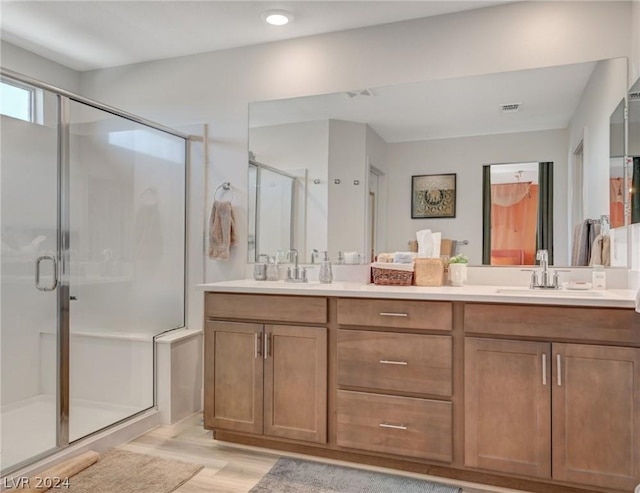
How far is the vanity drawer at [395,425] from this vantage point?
2025 millimetres

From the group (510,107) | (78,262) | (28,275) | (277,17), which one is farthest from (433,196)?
(28,275)

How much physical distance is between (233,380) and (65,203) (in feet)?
4.18

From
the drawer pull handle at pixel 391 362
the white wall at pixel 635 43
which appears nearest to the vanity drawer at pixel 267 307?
the drawer pull handle at pixel 391 362

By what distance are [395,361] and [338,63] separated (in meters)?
1.81

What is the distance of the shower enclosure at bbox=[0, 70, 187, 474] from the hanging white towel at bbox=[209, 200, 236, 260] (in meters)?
0.30

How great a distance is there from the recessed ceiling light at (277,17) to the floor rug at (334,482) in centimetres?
241

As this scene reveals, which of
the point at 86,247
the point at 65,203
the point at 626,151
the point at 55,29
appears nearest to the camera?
the point at 626,151

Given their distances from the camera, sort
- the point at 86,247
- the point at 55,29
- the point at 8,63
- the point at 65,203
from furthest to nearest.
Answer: the point at 8,63, the point at 55,29, the point at 86,247, the point at 65,203

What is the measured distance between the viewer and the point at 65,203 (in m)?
2.33

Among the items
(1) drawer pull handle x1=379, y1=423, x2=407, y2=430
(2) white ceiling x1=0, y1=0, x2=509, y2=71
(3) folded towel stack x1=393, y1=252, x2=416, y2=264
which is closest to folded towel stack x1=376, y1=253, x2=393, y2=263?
(3) folded towel stack x1=393, y1=252, x2=416, y2=264

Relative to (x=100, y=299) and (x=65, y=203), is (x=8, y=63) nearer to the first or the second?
(x=65, y=203)

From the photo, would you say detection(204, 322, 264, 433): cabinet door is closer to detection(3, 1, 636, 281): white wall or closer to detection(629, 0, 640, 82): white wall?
detection(3, 1, 636, 281): white wall

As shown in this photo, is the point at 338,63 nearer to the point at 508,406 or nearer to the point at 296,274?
the point at 296,274

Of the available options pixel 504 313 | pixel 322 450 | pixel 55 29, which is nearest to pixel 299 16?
pixel 55 29
